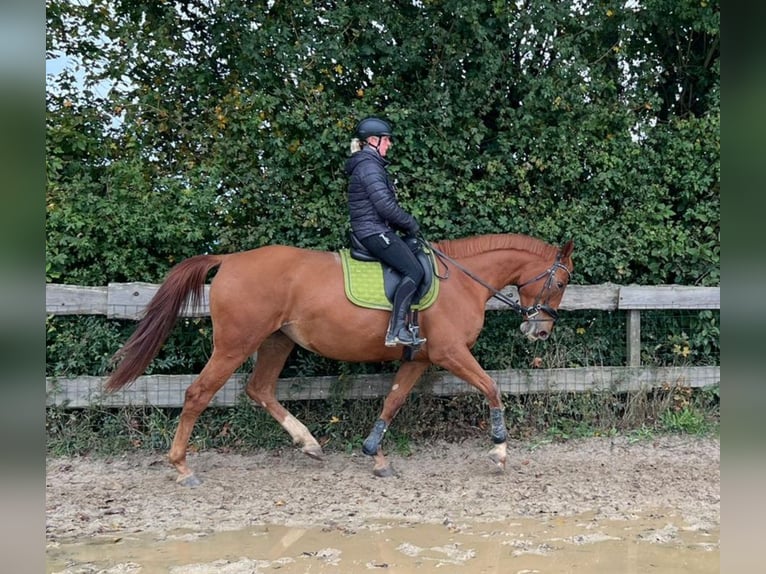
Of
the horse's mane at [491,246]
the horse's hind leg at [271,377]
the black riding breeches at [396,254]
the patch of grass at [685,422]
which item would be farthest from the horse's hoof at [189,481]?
the patch of grass at [685,422]

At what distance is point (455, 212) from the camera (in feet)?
21.9

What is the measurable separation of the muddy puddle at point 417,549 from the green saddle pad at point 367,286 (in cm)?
178

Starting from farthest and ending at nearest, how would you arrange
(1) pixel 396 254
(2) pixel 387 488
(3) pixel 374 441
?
(3) pixel 374 441, (1) pixel 396 254, (2) pixel 387 488

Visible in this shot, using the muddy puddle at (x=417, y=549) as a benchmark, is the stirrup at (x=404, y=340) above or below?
above

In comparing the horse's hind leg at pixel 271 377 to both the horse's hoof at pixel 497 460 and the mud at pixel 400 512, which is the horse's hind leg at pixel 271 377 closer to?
the mud at pixel 400 512

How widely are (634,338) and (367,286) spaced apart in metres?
3.28

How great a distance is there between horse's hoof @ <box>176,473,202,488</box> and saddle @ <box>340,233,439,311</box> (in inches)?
77.7

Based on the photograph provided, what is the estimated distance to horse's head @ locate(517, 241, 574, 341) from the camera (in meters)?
5.68

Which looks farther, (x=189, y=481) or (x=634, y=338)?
(x=634, y=338)

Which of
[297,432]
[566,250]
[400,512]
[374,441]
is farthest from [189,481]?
[566,250]

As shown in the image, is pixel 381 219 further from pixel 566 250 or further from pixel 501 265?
pixel 566 250

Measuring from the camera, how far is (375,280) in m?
5.21

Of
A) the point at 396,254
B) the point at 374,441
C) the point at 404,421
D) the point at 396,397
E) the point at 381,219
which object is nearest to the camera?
the point at 396,254

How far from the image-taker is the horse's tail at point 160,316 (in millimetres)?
5066
